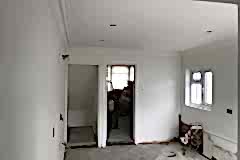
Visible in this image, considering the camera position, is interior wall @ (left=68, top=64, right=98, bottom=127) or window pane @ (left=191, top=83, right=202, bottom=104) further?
interior wall @ (left=68, top=64, right=98, bottom=127)

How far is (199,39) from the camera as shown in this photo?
413 cm

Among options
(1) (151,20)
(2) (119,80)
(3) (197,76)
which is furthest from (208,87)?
(2) (119,80)

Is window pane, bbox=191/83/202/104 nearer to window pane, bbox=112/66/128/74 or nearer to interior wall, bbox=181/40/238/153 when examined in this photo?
interior wall, bbox=181/40/238/153

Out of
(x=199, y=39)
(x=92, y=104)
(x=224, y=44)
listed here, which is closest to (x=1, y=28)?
(x=199, y=39)

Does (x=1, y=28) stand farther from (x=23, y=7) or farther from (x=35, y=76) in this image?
(x=35, y=76)

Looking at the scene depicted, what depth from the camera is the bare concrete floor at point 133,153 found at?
15.1 ft

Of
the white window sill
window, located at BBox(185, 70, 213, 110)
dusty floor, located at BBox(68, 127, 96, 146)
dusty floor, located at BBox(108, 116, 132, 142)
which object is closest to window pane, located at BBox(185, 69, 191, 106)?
window, located at BBox(185, 70, 213, 110)

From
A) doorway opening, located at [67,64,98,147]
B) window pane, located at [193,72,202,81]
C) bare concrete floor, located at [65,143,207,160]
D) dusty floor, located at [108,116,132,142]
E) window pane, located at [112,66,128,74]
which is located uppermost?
window pane, located at [112,66,128,74]

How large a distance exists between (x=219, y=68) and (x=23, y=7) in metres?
4.26

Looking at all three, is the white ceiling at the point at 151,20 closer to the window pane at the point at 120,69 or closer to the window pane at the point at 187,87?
the window pane at the point at 187,87

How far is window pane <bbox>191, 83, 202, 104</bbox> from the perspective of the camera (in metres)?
5.32

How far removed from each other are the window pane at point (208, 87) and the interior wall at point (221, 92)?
0.17 meters

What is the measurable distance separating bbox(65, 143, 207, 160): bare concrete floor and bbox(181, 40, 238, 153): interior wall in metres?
0.69

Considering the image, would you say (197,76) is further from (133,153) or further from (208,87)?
(133,153)
